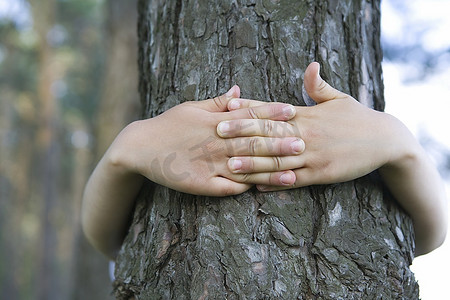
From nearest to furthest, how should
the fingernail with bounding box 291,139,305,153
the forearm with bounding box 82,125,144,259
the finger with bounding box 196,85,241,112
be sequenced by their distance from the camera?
the fingernail with bounding box 291,139,305,153 < the finger with bounding box 196,85,241,112 < the forearm with bounding box 82,125,144,259

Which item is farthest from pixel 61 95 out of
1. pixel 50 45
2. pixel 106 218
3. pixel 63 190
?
pixel 106 218

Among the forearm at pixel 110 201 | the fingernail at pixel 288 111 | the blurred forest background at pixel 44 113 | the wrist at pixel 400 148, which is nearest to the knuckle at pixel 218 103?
the fingernail at pixel 288 111

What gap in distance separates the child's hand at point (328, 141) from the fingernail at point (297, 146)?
0.03m

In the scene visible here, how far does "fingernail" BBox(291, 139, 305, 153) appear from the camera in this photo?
1.23 metres

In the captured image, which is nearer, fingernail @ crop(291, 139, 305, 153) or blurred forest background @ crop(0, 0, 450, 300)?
fingernail @ crop(291, 139, 305, 153)

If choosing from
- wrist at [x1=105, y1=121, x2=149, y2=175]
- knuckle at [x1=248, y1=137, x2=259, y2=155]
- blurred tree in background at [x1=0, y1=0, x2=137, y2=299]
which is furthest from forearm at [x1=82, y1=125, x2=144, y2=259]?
blurred tree in background at [x1=0, y1=0, x2=137, y2=299]

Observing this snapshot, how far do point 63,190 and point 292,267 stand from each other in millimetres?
21431

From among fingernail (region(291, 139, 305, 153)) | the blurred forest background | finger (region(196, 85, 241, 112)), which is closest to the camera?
fingernail (region(291, 139, 305, 153))

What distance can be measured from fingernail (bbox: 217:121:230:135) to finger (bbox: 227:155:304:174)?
0.08 m

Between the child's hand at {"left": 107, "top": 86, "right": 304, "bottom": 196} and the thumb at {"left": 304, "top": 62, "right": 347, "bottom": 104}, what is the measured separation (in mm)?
110

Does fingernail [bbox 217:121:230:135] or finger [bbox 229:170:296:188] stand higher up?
fingernail [bbox 217:121:230:135]

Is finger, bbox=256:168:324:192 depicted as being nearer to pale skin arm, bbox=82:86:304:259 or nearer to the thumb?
pale skin arm, bbox=82:86:304:259

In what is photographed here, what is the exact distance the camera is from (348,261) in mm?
1271

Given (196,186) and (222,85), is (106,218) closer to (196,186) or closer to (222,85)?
(196,186)
